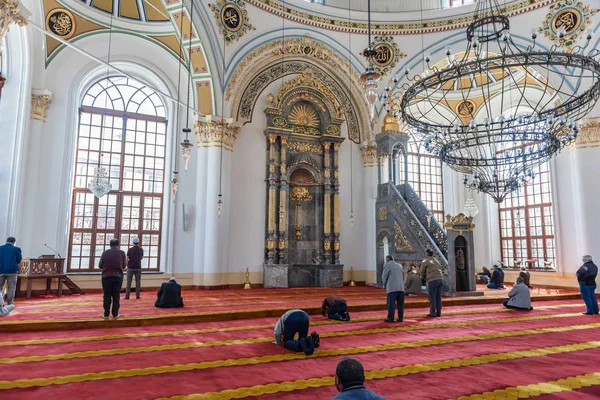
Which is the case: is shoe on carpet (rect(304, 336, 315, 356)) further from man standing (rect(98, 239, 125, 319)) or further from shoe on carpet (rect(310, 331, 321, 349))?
man standing (rect(98, 239, 125, 319))

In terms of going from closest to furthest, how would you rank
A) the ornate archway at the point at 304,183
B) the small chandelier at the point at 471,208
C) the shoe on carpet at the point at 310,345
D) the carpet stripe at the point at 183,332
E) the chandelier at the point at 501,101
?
the shoe on carpet at the point at 310,345 → the carpet stripe at the point at 183,332 → the chandelier at the point at 501,101 → the ornate archway at the point at 304,183 → the small chandelier at the point at 471,208

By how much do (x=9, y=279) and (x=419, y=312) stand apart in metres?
6.45

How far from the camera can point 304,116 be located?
1151 cm

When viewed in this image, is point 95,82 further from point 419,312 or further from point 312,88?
point 419,312

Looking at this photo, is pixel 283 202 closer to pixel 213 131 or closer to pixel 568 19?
pixel 213 131

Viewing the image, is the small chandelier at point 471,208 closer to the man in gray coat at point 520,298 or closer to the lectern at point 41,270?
the man in gray coat at point 520,298

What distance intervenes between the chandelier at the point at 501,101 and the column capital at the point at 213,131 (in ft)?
13.1

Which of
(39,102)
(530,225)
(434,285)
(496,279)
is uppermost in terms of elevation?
(39,102)

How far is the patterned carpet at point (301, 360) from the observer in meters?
2.86

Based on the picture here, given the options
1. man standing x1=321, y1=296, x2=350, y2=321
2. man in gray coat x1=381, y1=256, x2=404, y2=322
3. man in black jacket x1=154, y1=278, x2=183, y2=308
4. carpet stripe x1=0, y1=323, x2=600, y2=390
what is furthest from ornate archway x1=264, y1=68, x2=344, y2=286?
carpet stripe x1=0, y1=323, x2=600, y2=390

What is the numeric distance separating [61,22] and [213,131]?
13.0 feet

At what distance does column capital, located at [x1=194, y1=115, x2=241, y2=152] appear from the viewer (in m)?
9.90

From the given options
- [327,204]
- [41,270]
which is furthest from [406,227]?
[41,270]

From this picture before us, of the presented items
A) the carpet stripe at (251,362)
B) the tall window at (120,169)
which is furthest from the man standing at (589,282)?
the tall window at (120,169)
